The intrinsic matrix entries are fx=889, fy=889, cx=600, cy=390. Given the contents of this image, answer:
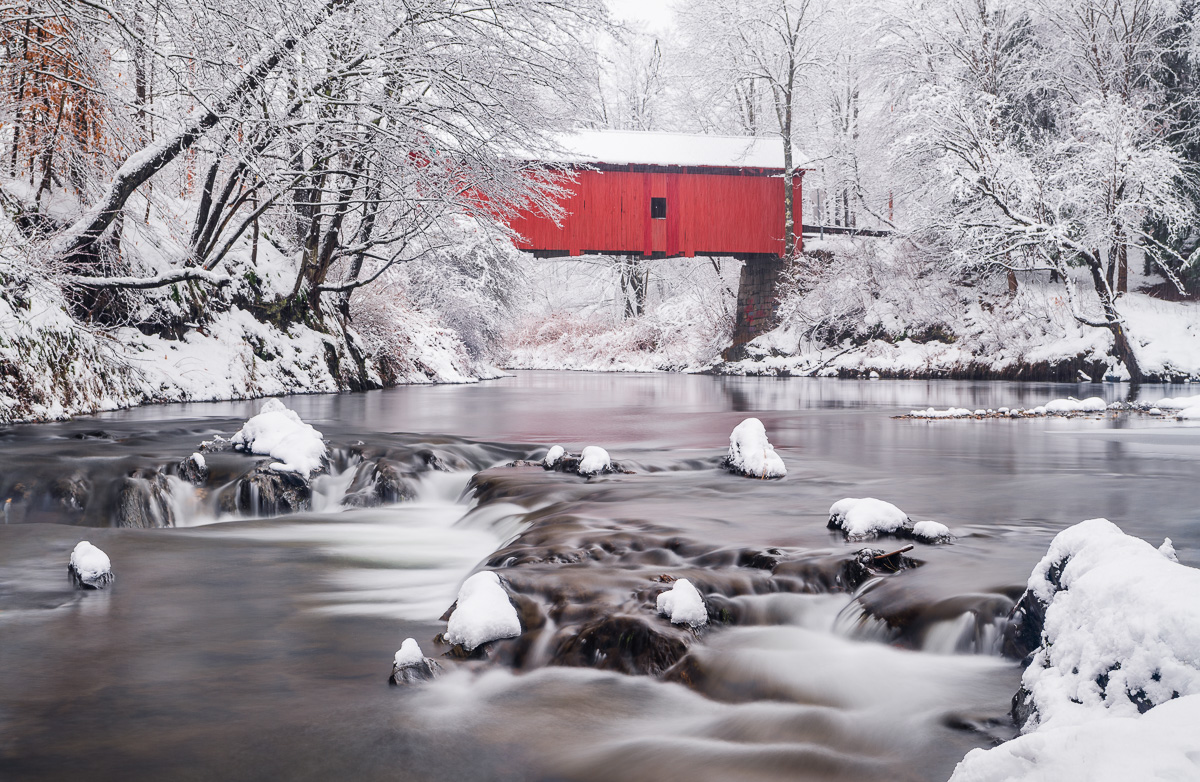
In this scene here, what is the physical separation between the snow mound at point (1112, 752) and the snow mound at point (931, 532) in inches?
105

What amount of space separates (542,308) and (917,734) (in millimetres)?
51016

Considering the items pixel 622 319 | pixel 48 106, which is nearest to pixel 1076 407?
pixel 48 106

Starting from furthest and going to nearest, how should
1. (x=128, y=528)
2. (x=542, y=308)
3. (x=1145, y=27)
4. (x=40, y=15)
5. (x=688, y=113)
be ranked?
(x=542, y=308) < (x=688, y=113) < (x=1145, y=27) < (x=40, y=15) < (x=128, y=528)

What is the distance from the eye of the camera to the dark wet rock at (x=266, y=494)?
6.08 meters

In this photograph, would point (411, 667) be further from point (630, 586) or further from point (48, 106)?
point (48, 106)

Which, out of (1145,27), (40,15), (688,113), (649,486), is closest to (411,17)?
(40,15)

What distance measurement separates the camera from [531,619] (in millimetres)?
3225

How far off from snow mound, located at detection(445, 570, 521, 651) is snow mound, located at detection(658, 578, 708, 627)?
1.73ft

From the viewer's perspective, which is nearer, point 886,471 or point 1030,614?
point 1030,614

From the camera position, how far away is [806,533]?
4324mm

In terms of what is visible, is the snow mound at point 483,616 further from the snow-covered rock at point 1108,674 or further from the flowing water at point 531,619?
the snow-covered rock at point 1108,674

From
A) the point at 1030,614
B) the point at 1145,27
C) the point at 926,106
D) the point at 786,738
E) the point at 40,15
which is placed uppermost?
the point at 1145,27

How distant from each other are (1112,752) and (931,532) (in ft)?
9.37

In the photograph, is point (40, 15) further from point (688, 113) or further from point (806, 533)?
point (688, 113)
